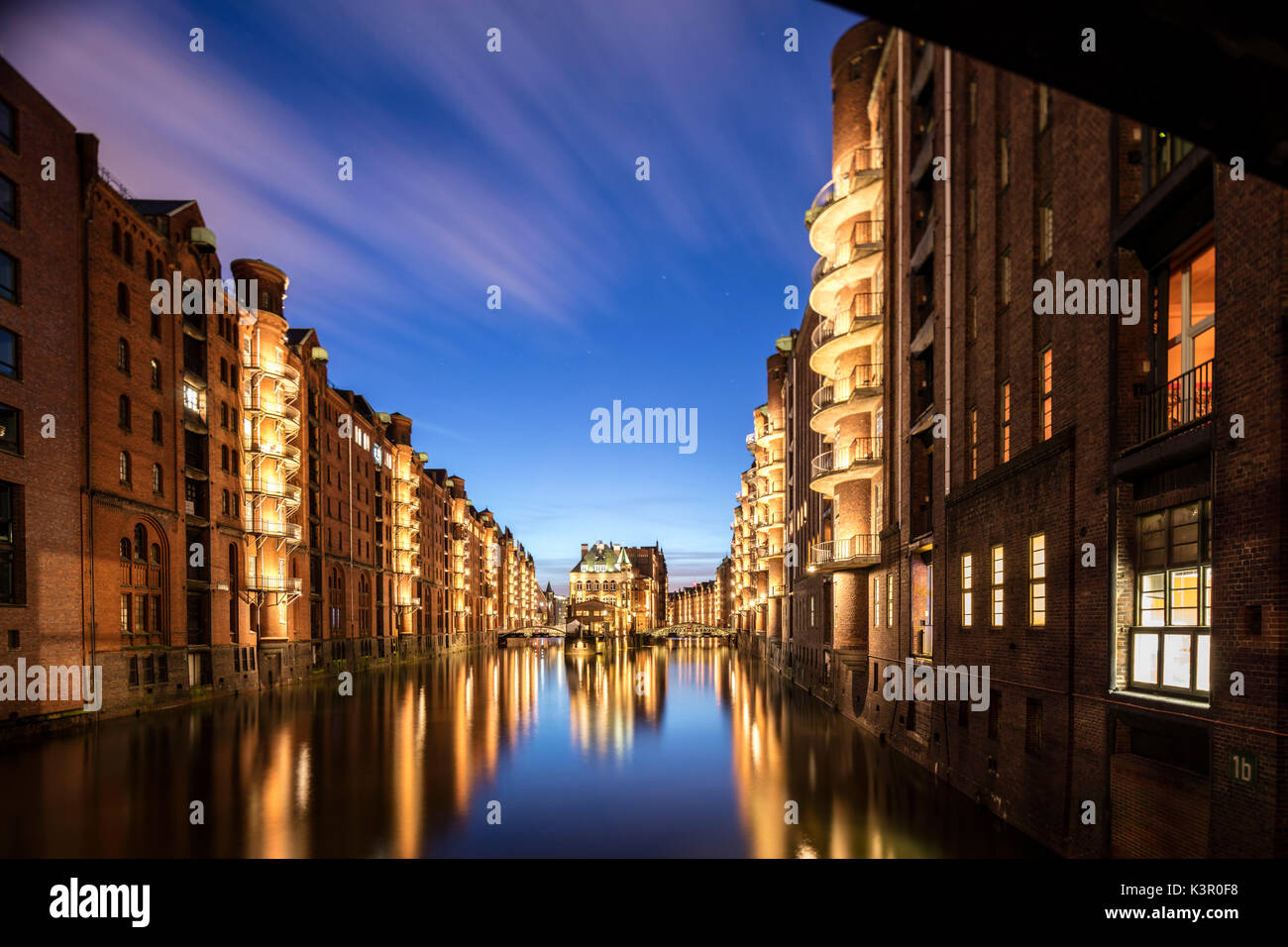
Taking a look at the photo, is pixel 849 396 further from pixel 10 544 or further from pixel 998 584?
pixel 10 544

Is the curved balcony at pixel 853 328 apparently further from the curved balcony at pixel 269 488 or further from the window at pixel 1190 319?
the curved balcony at pixel 269 488

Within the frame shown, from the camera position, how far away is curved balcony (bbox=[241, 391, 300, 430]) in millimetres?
47125

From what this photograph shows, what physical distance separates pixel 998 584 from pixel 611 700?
96.7ft

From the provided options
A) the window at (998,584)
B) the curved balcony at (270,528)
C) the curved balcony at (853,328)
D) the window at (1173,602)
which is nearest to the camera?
the window at (1173,602)

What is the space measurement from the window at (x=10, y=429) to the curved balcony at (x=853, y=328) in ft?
98.4

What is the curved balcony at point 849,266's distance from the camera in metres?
27.8

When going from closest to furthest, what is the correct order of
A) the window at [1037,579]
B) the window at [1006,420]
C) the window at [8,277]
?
the window at [1037,579], the window at [1006,420], the window at [8,277]

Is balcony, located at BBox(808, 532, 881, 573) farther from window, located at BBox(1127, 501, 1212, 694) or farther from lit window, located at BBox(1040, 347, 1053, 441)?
window, located at BBox(1127, 501, 1212, 694)

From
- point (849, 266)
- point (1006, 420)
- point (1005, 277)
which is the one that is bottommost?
point (1006, 420)

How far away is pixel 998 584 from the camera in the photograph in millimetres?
16328

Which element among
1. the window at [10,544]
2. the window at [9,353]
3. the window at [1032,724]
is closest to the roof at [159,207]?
the window at [9,353]

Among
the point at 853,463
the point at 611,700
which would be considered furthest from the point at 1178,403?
the point at 611,700
